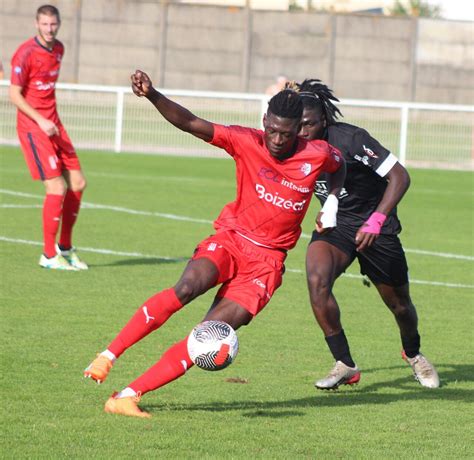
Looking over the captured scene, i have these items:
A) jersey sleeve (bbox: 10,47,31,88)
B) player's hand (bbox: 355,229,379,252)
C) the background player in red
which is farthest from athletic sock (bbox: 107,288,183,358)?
jersey sleeve (bbox: 10,47,31,88)

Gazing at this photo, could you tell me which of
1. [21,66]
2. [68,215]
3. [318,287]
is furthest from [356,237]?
[21,66]

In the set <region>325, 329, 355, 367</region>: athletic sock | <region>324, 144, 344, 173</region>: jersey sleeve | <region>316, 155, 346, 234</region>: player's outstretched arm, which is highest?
<region>324, 144, 344, 173</region>: jersey sleeve

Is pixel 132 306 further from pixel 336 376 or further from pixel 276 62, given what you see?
pixel 276 62

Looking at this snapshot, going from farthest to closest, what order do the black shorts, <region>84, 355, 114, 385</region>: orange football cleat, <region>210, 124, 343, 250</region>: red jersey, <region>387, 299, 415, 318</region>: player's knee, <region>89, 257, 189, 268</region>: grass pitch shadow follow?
1. <region>89, 257, 189, 268</region>: grass pitch shadow
2. <region>387, 299, 415, 318</region>: player's knee
3. the black shorts
4. <region>210, 124, 343, 250</region>: red jersey
5. <region>84, 355, 114, 385</region>: orange football cleat

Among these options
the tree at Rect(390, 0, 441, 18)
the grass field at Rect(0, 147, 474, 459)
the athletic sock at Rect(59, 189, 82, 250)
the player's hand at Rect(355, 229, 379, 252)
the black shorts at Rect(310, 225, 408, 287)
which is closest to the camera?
the grass field at Rect(0, 147, 474, 459)

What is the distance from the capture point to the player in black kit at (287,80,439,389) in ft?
25.2

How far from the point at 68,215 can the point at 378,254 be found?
17.0 ft

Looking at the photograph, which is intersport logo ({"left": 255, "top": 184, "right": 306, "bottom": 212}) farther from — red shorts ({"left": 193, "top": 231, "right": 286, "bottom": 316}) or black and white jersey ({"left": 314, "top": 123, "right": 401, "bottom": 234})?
black and white jersey ({"left": 314, "top": 123, "right": 401, "bottom": 234})

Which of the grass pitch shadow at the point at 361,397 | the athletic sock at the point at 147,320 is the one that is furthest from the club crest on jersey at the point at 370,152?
the athletic sock at the point at 147,320

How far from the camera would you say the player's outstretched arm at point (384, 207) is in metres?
7.45

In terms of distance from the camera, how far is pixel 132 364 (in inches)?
320

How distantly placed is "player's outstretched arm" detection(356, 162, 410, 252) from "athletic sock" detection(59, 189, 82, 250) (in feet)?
17.8

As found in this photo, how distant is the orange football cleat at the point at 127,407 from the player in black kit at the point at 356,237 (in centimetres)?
153

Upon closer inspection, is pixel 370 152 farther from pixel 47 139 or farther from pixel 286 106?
pixel 47 139
